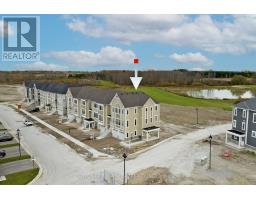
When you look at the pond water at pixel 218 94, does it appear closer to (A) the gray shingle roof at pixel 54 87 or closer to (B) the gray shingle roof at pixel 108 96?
(A) the gray shingle roof at pixel 54 87

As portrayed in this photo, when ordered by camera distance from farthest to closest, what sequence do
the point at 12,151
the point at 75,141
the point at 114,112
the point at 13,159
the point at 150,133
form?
1. the point at 150,133
2. the point at 114,112
3. the point at 75,141
4. the point at 12,151
5. the point at 13,159

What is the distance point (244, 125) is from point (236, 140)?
2.44 metres

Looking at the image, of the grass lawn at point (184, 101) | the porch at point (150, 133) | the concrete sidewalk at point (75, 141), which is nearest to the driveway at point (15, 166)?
the concrete sidewalk at point (75, 141)

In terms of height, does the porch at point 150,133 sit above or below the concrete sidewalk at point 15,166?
above

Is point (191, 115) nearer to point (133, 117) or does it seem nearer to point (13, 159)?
Answer: point (133, 117)

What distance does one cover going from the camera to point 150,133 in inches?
1544

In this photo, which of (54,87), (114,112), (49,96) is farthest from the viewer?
(49,96)

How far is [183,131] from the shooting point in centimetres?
4312

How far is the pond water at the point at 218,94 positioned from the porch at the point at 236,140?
57.9m

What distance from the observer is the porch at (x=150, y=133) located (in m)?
37.4

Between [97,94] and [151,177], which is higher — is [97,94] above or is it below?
above

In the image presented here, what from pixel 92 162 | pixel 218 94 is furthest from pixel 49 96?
pixel 218 94

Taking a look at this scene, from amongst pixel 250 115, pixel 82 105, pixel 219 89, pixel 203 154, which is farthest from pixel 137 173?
pixel 219 89

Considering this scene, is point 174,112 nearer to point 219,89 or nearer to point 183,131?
point 183,131
